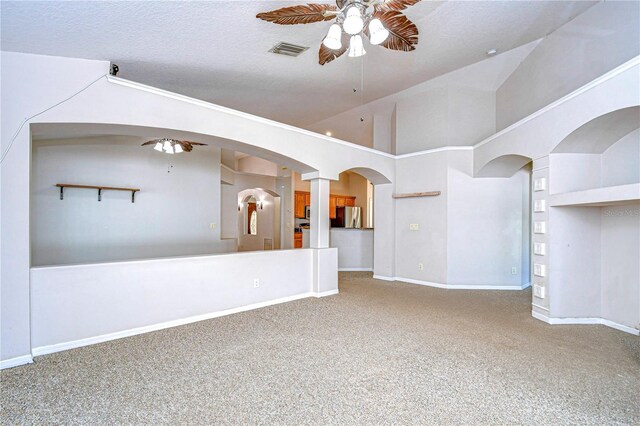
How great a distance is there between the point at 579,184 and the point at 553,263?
0.99m

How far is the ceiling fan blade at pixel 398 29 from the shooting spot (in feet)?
9.07

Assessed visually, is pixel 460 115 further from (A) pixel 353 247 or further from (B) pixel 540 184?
(A) pixel 353 247

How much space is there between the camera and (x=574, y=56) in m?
4.30

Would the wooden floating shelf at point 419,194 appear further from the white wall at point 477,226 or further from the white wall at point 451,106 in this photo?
the white wall at point 451,106

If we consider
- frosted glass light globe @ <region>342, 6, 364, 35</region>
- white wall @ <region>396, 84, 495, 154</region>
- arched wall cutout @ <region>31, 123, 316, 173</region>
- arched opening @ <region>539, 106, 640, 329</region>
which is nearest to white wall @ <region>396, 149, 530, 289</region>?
white wall @ <region>396, 84, 495, 154</region>

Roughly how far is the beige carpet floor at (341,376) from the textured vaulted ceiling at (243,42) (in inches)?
115

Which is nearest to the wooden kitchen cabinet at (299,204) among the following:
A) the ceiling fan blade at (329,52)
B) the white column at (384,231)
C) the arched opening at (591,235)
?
the white column at (384,231)

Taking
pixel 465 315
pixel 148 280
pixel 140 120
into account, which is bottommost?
pixel 465 315

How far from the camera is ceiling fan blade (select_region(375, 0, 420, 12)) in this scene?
8.67 ft

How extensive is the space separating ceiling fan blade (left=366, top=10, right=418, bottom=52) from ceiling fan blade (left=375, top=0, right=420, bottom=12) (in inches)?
1.3

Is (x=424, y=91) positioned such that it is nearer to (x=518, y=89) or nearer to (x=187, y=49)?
(x=518, y=89)

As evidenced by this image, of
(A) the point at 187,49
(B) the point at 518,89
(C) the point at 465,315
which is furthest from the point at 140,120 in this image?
(B) the point at 518,89

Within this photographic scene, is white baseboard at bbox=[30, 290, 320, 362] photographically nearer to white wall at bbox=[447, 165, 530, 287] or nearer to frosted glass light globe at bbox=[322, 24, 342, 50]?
white wall at bbox=[447, 165, 530, 287]

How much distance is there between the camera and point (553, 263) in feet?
13.1
